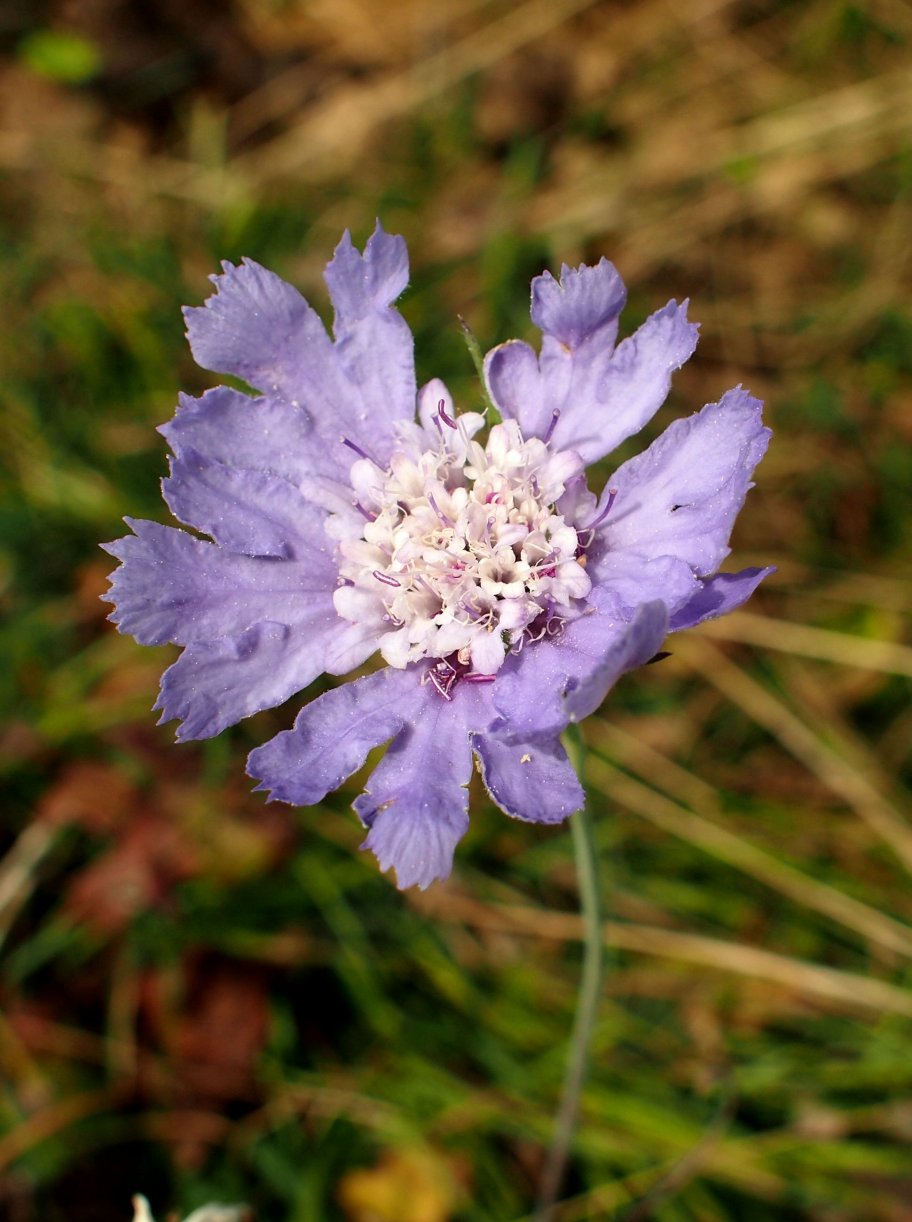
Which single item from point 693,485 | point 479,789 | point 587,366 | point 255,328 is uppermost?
point 255,328

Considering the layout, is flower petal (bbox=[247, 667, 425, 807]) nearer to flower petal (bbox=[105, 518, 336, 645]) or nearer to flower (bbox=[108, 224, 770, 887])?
flower (bbox=[108, 224, 770, 887])

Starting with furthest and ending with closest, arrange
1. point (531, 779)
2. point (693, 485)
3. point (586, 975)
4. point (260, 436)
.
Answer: point (586, 975) → point (260, 436) → point (693, 485) → point (531, 779)

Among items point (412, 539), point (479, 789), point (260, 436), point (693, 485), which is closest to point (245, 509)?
point (260, 436)

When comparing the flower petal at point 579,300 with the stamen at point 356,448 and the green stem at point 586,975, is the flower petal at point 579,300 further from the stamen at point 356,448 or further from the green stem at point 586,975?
the green stem at point 586,975

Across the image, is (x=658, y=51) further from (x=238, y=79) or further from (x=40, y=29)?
(x=40, y=29)

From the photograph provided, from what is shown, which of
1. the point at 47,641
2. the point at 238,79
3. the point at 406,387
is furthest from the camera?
the point at 238,79

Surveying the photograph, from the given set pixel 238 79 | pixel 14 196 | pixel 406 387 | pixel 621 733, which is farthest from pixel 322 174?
pixel 406 387

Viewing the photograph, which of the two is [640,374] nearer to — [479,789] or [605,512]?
[605,512]
